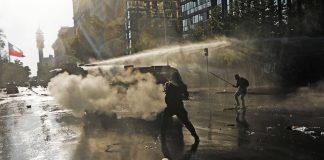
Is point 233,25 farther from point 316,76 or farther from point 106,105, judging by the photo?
point 106,105

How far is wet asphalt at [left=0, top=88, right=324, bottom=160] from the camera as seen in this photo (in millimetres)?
8781

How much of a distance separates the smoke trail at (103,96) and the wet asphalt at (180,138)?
109 centimetres

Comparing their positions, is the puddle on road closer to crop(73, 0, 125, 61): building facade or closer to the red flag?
crop(73, 0, 125, 61): building facade

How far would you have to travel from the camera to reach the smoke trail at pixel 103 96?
17.0 m

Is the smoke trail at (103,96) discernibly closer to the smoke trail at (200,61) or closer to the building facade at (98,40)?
the smoke trail at (200,61)

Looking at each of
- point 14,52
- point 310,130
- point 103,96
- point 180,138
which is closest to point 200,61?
point 103,96

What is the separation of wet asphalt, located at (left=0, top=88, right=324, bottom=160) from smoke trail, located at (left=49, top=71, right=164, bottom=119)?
109 cm

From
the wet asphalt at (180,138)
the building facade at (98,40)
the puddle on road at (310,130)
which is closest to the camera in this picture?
the wet asphalt at (180,138)

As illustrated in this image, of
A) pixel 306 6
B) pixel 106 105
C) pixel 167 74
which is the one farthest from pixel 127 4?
pixel 106 105

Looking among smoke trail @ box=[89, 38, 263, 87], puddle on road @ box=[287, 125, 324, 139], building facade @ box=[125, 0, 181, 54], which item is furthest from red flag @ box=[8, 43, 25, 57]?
puddle on road @ box=[287, 125, 324, 139]

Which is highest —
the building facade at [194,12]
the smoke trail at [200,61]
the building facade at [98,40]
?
the building facade at [194,12]

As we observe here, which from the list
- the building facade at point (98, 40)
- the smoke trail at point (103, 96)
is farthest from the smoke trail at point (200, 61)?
the building facade at point (98, 40)

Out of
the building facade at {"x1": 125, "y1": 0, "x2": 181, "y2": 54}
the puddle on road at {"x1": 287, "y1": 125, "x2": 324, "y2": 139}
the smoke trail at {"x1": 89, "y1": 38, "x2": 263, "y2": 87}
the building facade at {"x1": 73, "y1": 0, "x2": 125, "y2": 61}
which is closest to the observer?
the puddle on road at {"x1": 287, "y1": 125, "x2": 324, "y2": 139}

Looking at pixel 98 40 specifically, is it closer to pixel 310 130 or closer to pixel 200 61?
pixel 200 61
